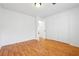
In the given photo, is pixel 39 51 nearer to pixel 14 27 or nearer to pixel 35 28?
pixel 14 27

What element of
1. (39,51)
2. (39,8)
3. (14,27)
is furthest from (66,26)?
(14,27)

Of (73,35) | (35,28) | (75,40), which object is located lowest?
(75,40)

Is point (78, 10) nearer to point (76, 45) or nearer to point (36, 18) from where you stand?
point (76, 45)

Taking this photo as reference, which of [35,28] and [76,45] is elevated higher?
[35,28]

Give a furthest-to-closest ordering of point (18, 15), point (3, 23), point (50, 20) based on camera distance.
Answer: point (50, 20)
point (18, 15)
point (3, 23)

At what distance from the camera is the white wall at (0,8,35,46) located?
4.20 metres

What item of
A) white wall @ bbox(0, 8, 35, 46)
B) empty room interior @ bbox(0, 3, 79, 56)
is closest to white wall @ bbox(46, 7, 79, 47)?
empty room interior @ bbox(0, 3, 79, 56)

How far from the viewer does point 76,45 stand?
4051mm

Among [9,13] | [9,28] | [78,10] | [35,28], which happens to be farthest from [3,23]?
[78,10]

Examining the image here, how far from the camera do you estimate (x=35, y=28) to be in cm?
672

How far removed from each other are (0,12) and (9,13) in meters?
0.59

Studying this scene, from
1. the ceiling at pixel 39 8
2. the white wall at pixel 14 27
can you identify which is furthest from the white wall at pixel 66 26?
the white wall at pixel 14 27

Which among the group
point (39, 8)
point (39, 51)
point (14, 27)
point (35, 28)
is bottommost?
point (39, 51)

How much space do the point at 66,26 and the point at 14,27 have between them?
146 inches
